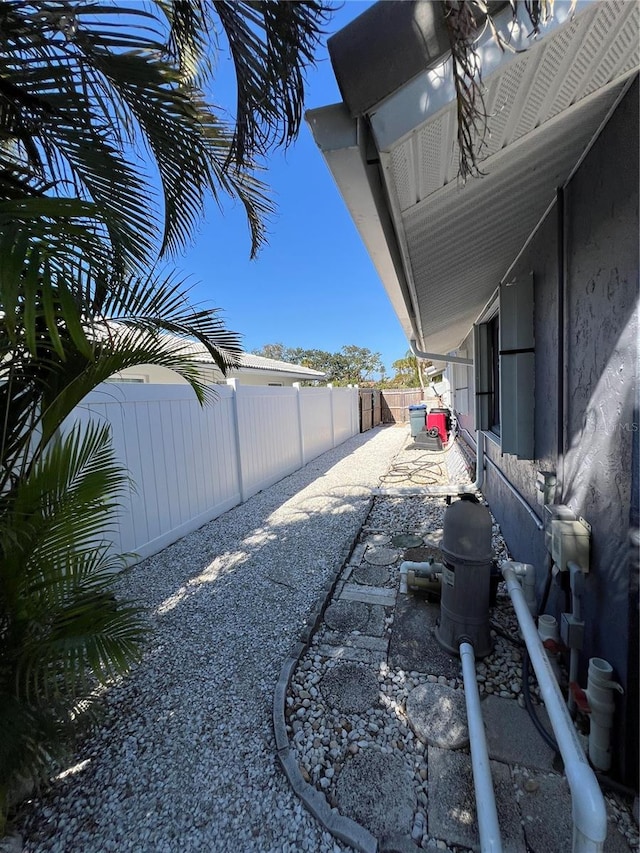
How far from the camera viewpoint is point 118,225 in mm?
1774

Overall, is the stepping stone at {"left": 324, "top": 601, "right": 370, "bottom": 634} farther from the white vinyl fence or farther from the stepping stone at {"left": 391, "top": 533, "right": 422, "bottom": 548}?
the white vinyl fence

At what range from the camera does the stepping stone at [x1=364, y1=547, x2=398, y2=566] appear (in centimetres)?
421

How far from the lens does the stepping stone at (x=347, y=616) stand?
10.2 feet

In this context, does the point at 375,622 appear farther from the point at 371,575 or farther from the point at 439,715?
the point at 439,715

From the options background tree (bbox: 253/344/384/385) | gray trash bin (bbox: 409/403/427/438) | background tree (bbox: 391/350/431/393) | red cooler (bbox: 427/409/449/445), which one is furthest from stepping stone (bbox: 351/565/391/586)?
background tree (bbox: 253/344/384/385)

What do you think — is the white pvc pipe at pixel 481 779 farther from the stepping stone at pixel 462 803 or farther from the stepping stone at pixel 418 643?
the stepping stone at pixel 418 643

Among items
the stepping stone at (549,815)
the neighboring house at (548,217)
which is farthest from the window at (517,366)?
the stepping stone at (549,815)

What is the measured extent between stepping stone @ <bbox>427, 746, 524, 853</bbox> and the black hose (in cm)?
31

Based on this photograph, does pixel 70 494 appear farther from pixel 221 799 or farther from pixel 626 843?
pixel 626 843

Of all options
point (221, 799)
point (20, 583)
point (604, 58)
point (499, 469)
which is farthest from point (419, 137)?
point (499, 469)

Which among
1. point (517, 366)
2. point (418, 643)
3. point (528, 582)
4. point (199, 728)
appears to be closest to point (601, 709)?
point (528, 582)

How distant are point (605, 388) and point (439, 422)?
32.5ft

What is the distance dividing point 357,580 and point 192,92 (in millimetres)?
4532

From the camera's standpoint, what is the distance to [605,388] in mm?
1870
